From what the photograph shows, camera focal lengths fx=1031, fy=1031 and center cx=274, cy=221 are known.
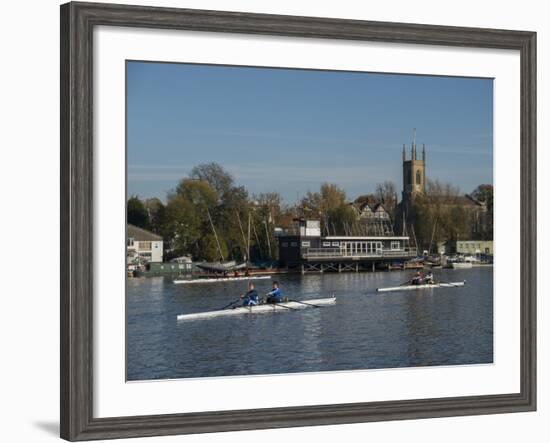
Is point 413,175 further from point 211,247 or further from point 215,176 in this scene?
point 211,247

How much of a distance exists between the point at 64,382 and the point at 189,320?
1.54m

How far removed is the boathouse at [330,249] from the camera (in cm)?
912

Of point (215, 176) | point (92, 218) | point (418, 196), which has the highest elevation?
point (215, 176)

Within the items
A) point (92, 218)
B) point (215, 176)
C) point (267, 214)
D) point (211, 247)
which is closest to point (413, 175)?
point (267, 214)

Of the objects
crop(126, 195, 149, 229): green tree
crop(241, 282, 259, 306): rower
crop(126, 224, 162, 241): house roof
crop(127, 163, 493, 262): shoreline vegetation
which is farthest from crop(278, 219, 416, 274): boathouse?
crop(126, 195, 149, 229): green tree

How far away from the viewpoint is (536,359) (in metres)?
7.78

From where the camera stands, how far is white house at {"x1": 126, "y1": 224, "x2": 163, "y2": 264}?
7.00m

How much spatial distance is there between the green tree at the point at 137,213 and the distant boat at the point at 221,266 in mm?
1069

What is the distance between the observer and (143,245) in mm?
7555

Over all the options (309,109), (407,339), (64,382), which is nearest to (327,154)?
(309,109)

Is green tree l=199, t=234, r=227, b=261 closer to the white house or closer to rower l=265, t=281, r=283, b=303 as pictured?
rower l=265, t=281, r=283, b=303

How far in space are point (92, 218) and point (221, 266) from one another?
2035 mm

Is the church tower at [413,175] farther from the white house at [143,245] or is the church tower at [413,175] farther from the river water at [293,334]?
the white house at [143,245]

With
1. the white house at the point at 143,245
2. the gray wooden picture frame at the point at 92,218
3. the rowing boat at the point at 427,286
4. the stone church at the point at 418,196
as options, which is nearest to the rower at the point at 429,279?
the rowing boat at the point at 427,286
